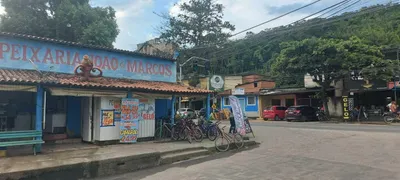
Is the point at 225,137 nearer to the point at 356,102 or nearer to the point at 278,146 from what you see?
the point at 278,146

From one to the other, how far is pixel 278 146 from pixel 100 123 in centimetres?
705

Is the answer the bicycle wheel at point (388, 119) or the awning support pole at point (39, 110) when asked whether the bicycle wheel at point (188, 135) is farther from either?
the bicycle wheel at point (388, 119)

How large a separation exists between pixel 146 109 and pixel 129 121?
1.19 m

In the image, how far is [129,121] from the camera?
12.5 meters

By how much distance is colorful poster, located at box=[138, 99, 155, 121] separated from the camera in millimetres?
13344

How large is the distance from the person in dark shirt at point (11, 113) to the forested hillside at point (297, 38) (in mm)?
21278

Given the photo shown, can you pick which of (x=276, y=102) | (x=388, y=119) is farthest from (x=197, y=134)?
(x=276, y=102)

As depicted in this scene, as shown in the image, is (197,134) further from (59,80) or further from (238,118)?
(59,80)

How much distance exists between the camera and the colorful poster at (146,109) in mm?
13344

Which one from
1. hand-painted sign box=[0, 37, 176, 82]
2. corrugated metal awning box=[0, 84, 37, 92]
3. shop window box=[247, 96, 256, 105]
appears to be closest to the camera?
corrugated metal awning box=[0, 84, 37, 92]

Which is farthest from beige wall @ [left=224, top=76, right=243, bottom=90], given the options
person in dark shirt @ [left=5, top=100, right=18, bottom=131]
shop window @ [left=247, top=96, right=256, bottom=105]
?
person in dark shirt @ [left=5, top=100, right=18, bottom=131]

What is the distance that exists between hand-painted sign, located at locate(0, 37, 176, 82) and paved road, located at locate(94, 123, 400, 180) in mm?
6075

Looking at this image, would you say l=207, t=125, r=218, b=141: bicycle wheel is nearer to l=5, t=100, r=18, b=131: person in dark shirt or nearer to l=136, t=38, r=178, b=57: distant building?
l=5, t=100, r=18, b=131: person in dark shirt

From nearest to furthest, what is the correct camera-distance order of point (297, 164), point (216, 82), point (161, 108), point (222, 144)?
point (297, 164), point (222, 144), point (161, 108), point (216, 82)
